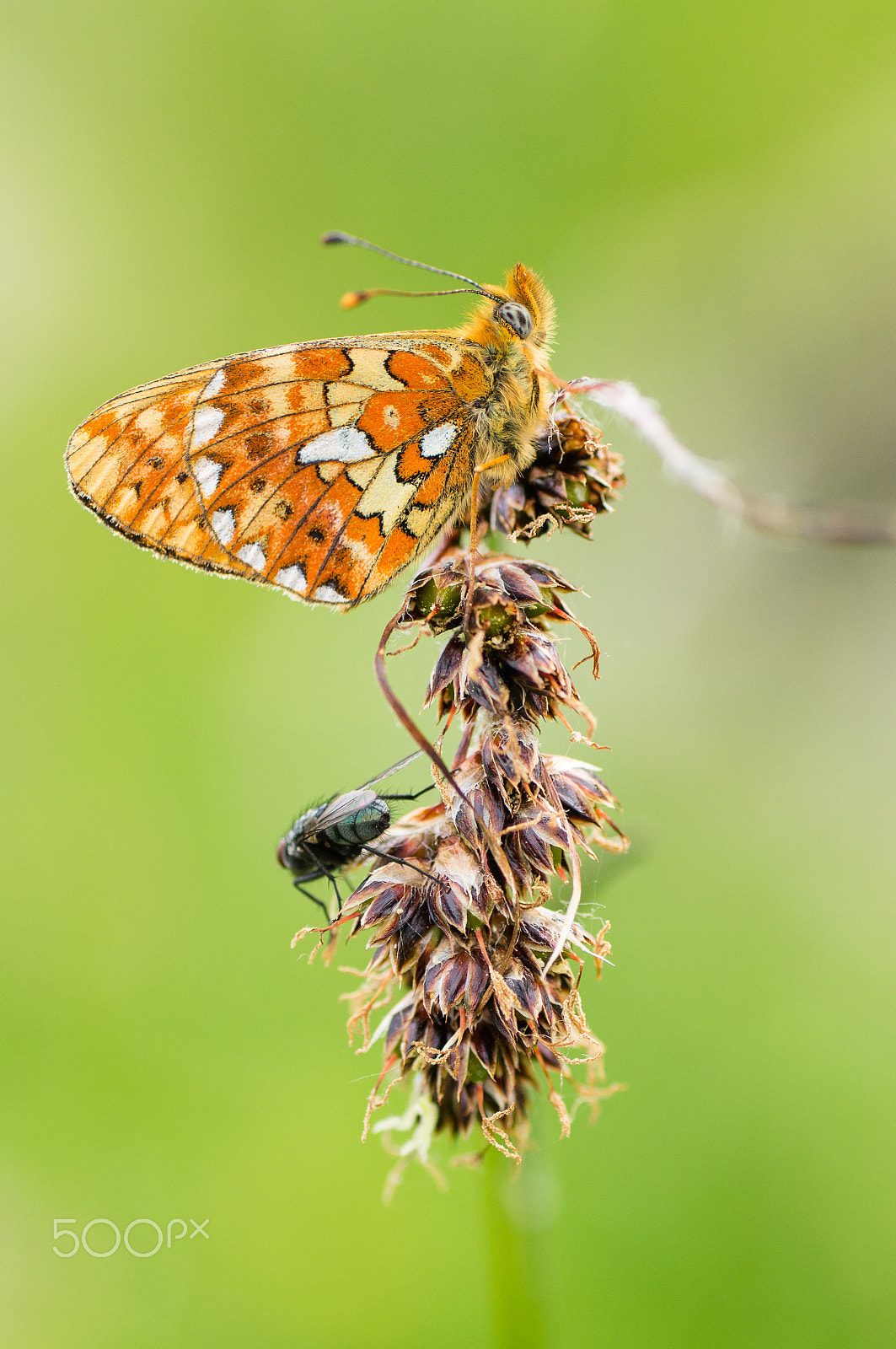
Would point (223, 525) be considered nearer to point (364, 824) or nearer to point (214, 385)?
point (214, 385)

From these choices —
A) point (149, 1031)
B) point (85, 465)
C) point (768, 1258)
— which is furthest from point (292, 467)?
point (768, 1258)

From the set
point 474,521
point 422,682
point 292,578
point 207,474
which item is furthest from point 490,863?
point 422,682

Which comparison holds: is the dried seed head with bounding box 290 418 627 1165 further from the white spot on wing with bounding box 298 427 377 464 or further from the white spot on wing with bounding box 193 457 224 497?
the white spot on wing with bounding box 193 457 224 497

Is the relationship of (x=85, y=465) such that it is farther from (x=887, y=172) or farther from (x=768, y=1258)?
(x=887, y=172)

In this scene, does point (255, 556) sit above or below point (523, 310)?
below

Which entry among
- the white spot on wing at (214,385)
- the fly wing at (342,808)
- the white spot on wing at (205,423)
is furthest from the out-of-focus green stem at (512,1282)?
the white spot on wing at (214,385)
